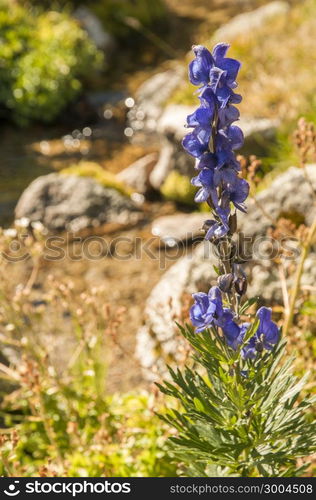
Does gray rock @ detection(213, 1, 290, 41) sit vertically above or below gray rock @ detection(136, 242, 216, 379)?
above

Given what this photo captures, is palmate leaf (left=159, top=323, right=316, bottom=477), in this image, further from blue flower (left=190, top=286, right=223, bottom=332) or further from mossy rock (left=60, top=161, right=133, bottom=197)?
mossy rock (left=60, top=161, right=133, bottom=197)

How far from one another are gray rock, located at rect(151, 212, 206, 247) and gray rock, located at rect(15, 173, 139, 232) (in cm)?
46

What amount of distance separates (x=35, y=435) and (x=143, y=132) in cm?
786

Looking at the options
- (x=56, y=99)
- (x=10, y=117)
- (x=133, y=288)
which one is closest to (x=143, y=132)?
(x=56, y=99)

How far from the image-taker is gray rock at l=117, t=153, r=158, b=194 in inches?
345

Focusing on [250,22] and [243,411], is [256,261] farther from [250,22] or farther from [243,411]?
[250,22]

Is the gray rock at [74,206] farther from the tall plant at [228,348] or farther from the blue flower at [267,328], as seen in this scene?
the blue flower at [267,328]

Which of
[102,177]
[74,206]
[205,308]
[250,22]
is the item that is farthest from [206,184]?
[250,22]

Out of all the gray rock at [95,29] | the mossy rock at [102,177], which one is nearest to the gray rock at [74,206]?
the mossy rock at [102,177]

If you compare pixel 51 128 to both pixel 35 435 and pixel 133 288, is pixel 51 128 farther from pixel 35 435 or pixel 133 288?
pixel 35 435

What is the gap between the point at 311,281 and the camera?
4.70m

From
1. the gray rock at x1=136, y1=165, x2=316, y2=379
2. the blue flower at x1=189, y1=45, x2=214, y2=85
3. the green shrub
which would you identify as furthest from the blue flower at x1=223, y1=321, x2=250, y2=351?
the green shrub

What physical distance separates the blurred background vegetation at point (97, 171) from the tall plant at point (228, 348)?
0.98 meters

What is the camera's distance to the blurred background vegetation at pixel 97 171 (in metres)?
3.93
